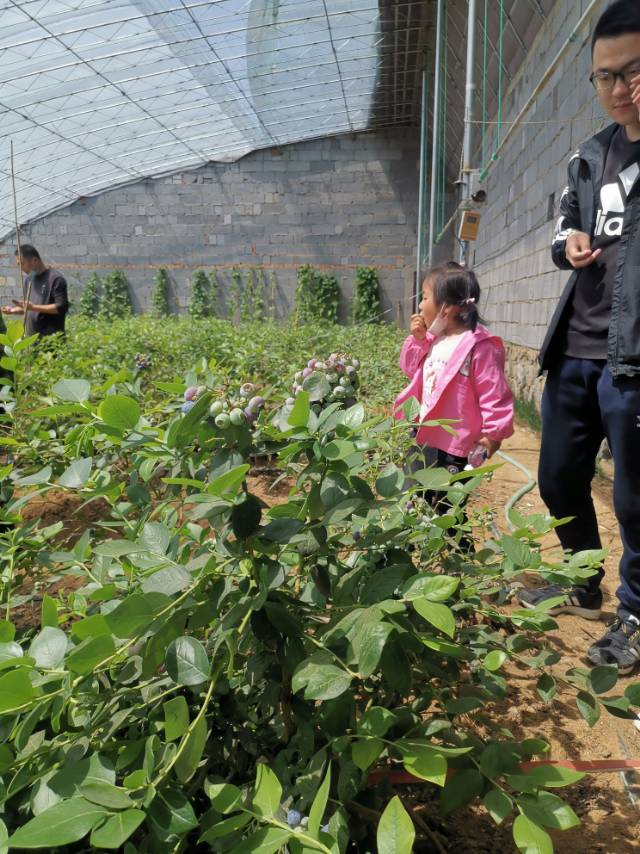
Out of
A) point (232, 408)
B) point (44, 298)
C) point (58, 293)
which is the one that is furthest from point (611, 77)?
point (44, 298)

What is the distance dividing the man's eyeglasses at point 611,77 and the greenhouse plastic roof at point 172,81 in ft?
30.1

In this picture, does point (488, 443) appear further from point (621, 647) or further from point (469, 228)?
point (469, 228)

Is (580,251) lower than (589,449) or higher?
higher

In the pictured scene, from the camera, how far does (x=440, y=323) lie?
2.23 meters

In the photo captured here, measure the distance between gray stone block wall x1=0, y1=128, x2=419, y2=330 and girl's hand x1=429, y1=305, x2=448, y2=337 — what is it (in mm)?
12531

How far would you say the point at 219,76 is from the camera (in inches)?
447

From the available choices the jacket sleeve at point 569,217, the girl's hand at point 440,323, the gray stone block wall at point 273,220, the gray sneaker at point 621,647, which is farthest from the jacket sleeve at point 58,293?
the gray stone block wall at point 273,220

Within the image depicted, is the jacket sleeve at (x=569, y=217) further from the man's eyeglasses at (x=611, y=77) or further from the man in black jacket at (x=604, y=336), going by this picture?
the man's eyeglasses at (x=611, y=77)

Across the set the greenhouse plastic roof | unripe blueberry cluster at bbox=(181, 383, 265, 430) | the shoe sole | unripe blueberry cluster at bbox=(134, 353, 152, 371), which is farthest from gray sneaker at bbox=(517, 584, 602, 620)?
the greenhouse plastic roof

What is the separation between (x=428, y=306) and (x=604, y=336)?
71cm

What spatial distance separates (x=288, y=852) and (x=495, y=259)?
7.49m

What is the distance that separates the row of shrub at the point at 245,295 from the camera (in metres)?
14.5

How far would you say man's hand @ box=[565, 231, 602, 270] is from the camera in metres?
1.61

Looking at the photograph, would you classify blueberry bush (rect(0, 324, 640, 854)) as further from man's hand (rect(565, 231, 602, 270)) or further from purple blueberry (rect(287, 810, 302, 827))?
man's hand (rect(565, 231, 602, 270))
